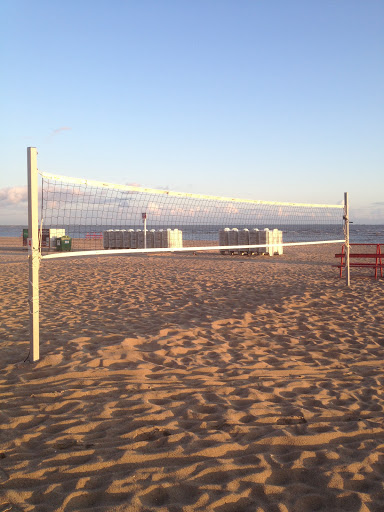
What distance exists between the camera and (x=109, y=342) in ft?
15.7

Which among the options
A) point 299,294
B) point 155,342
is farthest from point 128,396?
point 299,294

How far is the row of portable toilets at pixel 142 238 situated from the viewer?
67.0 feet

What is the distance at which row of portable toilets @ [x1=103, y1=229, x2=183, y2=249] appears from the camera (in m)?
20.4

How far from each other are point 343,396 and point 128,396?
1609mm

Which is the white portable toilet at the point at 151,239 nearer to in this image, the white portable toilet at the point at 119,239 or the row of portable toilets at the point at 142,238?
the row of portable toilets at the point at 142,238

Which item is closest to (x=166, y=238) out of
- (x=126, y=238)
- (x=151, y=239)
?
(x=151, y=239)

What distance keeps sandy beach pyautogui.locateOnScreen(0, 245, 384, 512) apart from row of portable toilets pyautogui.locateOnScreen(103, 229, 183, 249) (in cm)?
1392

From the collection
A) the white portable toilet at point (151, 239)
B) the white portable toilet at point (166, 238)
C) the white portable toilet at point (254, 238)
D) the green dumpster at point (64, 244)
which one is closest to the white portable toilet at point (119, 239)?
the white portable toilet at point (151, 239)

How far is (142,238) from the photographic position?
21859 millimetres

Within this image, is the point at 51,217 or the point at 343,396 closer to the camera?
the point at 343,396

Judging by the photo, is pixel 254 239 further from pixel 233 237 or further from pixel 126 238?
pixel 126 238

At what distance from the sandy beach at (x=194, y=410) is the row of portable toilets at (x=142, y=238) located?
13915 millimetres

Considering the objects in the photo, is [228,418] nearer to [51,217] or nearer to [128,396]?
[128,396]

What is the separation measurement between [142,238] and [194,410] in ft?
62.3
